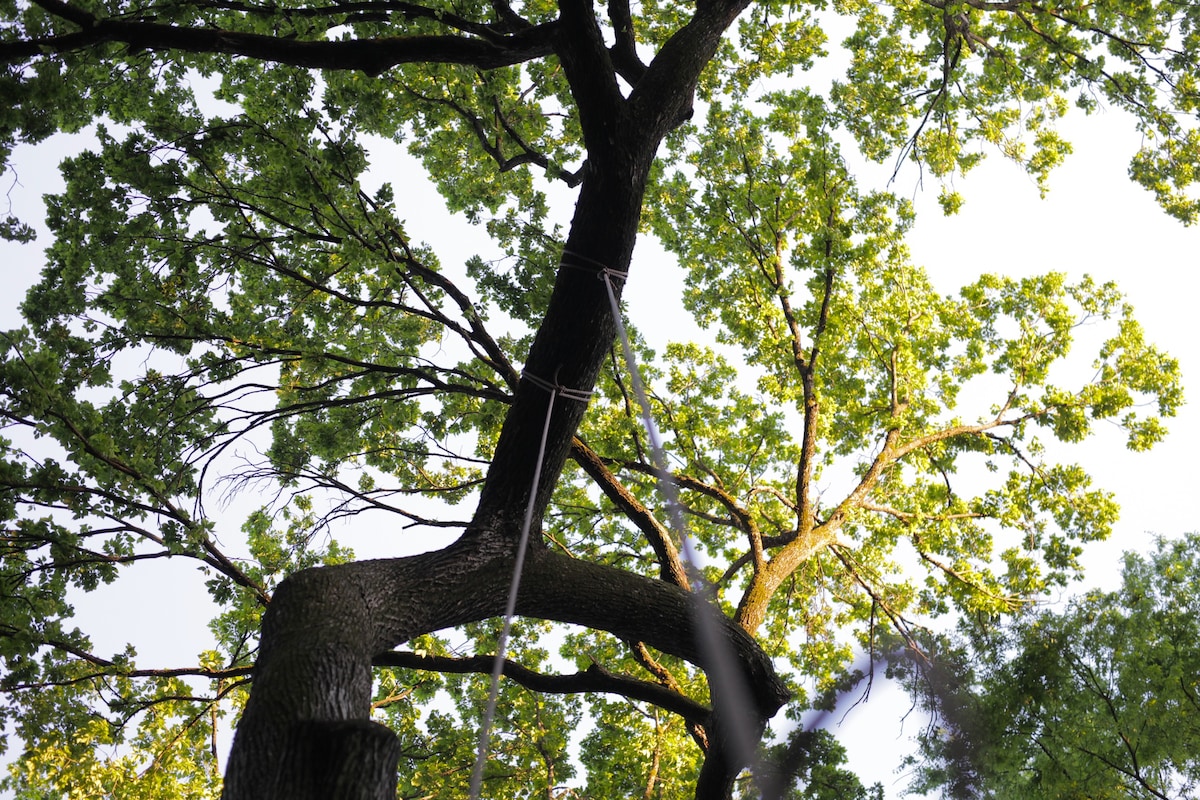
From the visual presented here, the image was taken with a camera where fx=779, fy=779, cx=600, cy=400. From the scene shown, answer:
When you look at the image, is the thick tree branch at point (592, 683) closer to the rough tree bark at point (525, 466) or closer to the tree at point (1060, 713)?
the rough tree bark at point (525, 466)

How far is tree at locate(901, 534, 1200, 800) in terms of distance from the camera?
9219mm

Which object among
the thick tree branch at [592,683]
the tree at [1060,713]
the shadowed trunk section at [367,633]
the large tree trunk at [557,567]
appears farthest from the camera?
the tree at [1060,713]

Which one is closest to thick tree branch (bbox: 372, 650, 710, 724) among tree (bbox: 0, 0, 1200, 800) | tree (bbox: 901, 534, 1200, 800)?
tree (bbox: 0, 0, 1200, 800)

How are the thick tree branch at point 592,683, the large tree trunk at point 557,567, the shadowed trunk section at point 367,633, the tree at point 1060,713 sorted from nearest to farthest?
the shadowed trunk section at point 367,633
the large tree trunk at point 557,567
the thick tree branch at point 592,683
the tree at point 1060,713

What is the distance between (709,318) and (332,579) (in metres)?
8.23

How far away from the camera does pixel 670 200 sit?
952 cm

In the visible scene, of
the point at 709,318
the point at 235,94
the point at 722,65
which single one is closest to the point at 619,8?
the point at 235,94

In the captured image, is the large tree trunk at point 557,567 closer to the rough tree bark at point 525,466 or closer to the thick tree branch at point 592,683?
the rough tree bark at point 525,466

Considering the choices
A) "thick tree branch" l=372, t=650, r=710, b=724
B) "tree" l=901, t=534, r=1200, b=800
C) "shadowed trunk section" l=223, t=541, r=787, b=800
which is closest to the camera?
"shadowed trunk section" l=223, t=541, r=787, b=800

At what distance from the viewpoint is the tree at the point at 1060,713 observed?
30.2 feet

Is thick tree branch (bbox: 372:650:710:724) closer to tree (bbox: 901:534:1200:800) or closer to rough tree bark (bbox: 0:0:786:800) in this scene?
rough tree bark (bbox: 0:0:786:800)

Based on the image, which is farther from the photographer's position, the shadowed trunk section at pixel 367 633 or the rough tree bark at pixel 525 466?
the rough tree bark at pixel 525 466

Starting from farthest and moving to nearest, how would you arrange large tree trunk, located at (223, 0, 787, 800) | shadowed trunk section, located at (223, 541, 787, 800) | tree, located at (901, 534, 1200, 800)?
tree, located at (901, 534, 1200, 800)
large tree trunk, located at (223, 0, 787, 800)
shadowed trunk section, located at (223, 541, 787, 800)

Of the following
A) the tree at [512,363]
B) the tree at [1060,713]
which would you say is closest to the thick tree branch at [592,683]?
the tree at [512,363]
